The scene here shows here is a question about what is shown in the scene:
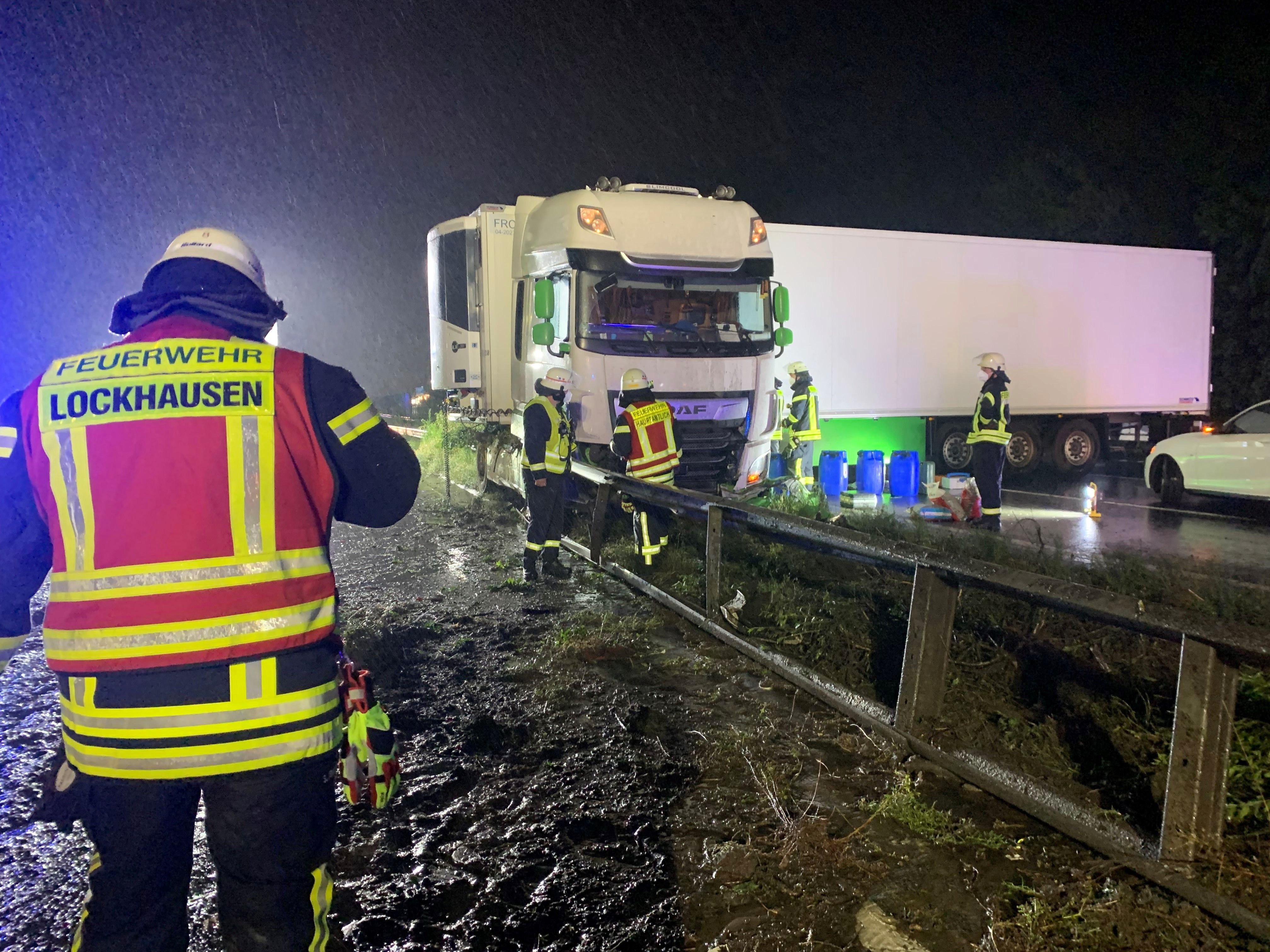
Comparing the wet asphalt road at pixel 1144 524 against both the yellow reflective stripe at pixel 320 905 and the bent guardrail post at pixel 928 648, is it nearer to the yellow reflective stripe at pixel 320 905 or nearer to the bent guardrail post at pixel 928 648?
the bent guardrail post at pixel 928 648

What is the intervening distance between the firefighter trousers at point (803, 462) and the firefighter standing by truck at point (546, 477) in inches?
180

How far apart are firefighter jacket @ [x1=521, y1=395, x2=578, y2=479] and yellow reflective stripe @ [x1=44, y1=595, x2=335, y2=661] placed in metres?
5.66

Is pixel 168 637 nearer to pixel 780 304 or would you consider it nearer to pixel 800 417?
pixel 780 304

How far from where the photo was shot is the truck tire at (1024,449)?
49.0 feet

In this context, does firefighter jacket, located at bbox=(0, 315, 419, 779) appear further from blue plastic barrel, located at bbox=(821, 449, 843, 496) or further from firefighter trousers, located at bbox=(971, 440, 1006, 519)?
blue plastic barrel, located at bbox=(821, 449, 843, 496)

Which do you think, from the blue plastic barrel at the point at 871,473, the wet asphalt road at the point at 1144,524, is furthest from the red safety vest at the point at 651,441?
the blue plastic barrel at the point at 871,473

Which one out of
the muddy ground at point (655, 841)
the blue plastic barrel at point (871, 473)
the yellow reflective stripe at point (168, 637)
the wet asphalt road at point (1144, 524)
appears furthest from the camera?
the blue plastic barrel at point (871, 473)

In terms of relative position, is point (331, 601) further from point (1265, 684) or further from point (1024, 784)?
point (1265, 684)

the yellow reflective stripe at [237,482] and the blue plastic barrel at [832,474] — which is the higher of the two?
the yellow reflective stripe at [237,482]

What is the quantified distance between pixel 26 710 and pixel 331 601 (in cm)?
397

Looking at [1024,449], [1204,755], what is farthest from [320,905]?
[1024,449]

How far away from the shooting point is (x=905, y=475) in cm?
1257

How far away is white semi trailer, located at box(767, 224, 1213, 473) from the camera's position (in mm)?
13047

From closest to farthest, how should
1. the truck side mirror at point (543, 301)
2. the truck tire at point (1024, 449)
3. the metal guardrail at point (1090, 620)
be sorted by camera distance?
1. the metal guardrail at point (1090, 620)
2. the truck side mirror at point (543, 301)
3. the truck tire at point (1024, 449)
